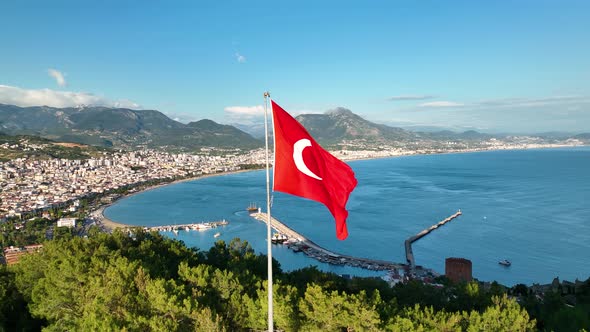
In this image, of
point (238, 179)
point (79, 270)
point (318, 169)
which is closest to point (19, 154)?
point (238, 179)

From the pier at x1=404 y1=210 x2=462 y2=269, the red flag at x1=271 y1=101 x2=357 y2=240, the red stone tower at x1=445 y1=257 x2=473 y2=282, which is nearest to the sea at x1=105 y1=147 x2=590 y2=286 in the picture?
the pier at x1=404 y1=210 x2=462 y2=269

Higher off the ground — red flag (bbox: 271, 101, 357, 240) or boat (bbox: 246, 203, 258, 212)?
red flag (bbox: 271, 101, 357, 240)

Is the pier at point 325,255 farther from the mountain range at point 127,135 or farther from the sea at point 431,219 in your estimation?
the mountain range at point 127,135

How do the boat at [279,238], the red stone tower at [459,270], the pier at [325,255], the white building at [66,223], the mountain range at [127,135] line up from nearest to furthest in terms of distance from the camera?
the red stone tower at [459,270] < the pier at [325,255] < the boat at [279,238] < the white building at [66,223] < the mountain range at [127,135]

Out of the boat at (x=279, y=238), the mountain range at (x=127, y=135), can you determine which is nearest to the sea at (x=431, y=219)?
the boat at (x=279, y=238)

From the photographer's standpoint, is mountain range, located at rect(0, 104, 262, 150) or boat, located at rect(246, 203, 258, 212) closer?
boat, located at rect(246, 203, 258, 212)

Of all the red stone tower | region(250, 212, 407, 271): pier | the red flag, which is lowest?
region(250, 212, 407, 271): pier

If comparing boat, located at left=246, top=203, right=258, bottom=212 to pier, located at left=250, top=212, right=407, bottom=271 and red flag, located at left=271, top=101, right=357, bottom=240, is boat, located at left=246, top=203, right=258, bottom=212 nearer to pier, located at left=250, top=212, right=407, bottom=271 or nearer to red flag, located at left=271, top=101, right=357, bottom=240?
pier, located at left=250, top=212, right=407, bottom=271
